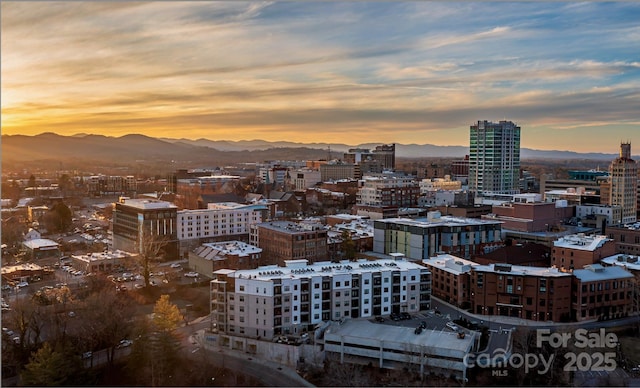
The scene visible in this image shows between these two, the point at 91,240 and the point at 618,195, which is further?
the point at 618,195

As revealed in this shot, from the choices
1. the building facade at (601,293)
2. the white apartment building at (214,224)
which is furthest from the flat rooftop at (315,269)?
the white apartment building at (214,224)

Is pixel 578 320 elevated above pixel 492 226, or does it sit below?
below

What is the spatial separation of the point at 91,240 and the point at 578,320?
368 inches

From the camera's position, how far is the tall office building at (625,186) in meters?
13.2

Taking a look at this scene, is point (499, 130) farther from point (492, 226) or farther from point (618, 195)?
point (492, 226)

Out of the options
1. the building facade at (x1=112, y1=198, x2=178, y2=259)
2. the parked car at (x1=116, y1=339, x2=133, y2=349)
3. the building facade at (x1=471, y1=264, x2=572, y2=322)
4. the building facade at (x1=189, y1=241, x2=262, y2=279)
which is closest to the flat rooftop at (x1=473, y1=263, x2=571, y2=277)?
the building facade at (x1=471, y1=264, x2=572, y2=322)

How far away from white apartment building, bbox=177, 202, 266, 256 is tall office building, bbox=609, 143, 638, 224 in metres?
7.86

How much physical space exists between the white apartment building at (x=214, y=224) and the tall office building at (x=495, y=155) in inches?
386

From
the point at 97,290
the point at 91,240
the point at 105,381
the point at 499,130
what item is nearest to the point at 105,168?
the point at 91,240

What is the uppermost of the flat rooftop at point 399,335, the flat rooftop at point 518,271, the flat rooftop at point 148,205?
the flat rooftop at point 148,205

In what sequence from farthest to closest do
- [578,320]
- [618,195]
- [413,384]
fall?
[618,195] → [578,320] → [413,384]

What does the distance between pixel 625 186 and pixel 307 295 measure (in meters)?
9.78

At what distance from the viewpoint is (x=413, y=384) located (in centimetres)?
514

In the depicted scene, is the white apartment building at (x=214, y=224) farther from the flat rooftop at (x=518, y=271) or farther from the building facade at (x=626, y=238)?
the building facade at (x=626, y=238)
